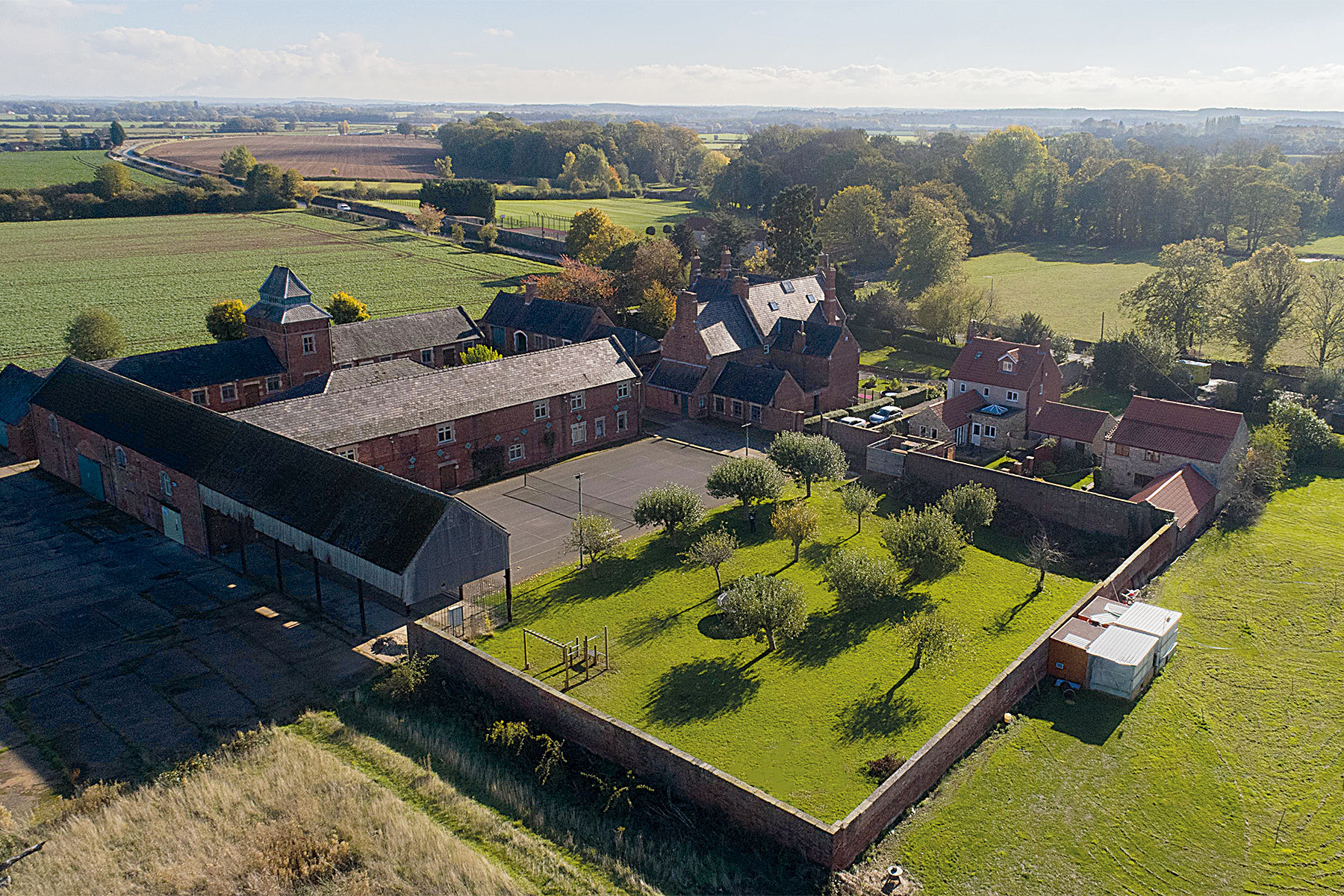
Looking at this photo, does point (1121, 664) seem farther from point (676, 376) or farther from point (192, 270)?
point (192, 270)

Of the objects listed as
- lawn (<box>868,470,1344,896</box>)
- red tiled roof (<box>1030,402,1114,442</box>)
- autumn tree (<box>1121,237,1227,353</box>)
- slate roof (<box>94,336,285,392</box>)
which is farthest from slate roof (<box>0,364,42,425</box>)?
autumn tree (<box>1121,237,1227,353</box>)

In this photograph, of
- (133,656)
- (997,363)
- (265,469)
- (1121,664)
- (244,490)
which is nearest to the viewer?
(1121,664)

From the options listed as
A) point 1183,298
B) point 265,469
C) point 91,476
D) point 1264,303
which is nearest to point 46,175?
point 91,476

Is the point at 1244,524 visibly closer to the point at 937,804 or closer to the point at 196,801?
the point at 937,804

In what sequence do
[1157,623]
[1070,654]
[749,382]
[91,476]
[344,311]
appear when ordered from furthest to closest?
[344,311] → [749,382] → [91,476] → [1157,623] → [1070,654]

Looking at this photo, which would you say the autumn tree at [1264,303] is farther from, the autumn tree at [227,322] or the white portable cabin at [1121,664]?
the autumn tree at [227,322]

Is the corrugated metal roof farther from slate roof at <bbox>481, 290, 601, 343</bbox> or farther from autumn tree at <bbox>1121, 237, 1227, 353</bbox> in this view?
autumn tree at <bbox>1121, 237, 1227, 353</bbox>

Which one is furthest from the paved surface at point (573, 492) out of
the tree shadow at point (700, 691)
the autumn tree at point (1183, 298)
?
the autumn tree at point (1183, 298)
